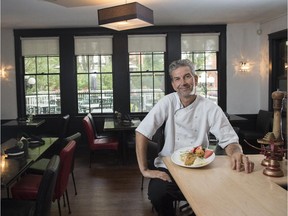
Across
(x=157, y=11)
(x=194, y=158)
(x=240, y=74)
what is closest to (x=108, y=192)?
(x=194, y=158)

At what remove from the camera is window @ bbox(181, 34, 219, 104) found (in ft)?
20.3

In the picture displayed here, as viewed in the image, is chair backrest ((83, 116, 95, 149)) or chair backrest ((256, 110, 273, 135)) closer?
chair backrest ((83, 116, 95, 149))

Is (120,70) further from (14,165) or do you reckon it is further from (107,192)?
(14,165)

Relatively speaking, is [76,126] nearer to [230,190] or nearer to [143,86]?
[143,86]

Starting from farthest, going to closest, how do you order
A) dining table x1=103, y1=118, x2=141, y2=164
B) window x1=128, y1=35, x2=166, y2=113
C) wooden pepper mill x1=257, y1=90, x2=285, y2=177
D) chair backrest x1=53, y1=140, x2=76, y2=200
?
window x1=128, y1=35, x2=166, y2=113
dining table x1=103, y1=118, x2=141, y2=164
chair backrest x1=53, y1=140, x2=76, y2=200
wooden pepper mill x1=257, y1=90, x2=285, y2=177

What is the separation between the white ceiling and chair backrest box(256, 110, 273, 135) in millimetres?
1804

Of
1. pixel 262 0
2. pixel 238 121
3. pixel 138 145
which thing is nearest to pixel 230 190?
pixel 138 145

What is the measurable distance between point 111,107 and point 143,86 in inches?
32.0

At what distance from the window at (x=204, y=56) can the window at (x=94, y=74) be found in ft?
5.31

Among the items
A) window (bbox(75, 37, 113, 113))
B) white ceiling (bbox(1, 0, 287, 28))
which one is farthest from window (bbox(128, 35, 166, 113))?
white ceiling (bbox(1, 0, 287, 28))

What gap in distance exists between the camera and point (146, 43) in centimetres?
617

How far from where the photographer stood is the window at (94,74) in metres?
6.17

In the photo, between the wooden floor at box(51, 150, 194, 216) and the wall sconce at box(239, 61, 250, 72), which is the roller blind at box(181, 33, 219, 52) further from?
the wooden floor at box(51, 150, 194, 216)

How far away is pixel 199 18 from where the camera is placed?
550 centimetres
